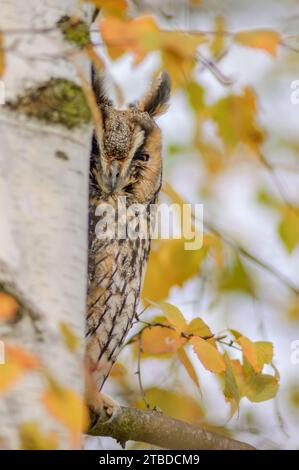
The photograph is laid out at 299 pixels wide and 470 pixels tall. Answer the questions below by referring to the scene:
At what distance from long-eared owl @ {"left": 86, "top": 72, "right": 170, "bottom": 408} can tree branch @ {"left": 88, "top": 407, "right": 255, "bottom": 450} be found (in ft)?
1.05

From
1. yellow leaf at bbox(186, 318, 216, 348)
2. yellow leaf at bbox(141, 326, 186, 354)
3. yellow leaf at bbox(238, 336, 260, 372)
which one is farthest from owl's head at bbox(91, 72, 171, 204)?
yellow leaf at bbox(238, 336, 260, 372)

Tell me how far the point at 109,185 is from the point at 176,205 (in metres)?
0.38

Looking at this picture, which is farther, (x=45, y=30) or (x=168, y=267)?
(x=168, y=267)

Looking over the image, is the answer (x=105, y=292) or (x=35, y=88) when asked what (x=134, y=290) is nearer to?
(x=105, y=292)

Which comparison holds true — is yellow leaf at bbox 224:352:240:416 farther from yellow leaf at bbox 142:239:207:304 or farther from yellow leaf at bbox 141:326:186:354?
yellow leaf at bbox 142:239:207:304

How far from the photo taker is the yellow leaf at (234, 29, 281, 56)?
182 centimetres

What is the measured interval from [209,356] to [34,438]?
0.90 meters

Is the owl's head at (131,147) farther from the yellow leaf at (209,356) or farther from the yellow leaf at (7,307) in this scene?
the yellow leaf at (7,307)

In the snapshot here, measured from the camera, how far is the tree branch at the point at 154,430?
7.14 ft

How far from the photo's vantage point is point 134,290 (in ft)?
8.34

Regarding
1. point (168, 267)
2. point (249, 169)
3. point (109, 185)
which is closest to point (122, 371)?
point (168, 267)

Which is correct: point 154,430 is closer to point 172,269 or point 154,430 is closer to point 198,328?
point 198,328

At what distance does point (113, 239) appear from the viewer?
2508mm

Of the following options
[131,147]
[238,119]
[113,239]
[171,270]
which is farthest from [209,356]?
[238,119]
